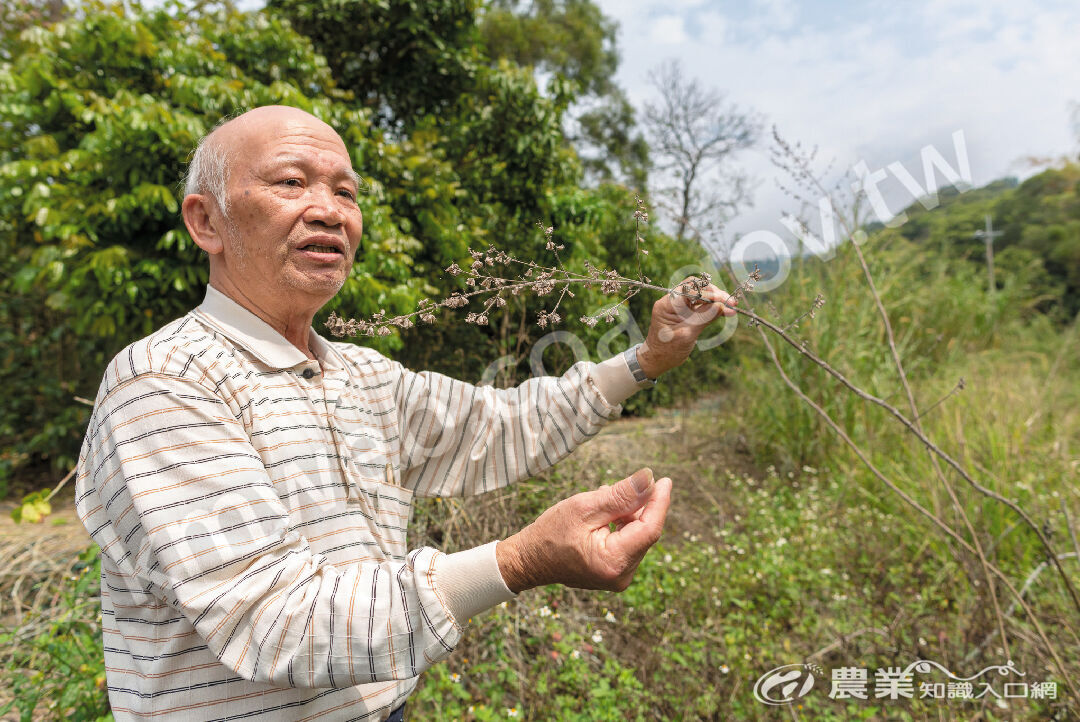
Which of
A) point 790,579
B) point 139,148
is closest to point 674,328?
point 790,579

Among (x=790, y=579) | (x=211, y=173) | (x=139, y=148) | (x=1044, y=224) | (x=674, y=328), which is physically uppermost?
(x=139, y=148)

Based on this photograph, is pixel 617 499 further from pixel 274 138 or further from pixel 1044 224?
pixel 1044 224

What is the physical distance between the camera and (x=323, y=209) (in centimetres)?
120

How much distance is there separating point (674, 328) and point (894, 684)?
1.99 m

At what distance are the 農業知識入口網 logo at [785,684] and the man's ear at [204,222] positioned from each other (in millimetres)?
2392

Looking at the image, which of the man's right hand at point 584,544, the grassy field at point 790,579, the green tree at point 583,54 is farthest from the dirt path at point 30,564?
the green tree at point 583,54

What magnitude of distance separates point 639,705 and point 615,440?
2.38 m

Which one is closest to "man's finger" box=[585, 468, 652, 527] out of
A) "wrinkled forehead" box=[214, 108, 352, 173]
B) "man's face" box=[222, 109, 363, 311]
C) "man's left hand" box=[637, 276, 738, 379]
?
"man's left hand" box=[637, 276, 738, 379]

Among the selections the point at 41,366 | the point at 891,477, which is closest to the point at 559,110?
the point at 891,477

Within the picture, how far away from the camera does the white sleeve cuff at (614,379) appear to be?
1.44 metres

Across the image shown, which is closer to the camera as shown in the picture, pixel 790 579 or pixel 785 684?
pixel 785 684

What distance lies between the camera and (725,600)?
2.90m

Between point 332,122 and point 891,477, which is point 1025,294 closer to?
point 891,477

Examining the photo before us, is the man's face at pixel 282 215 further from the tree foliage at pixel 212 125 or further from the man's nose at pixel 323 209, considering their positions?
the tree foliage at pixel 212 125
